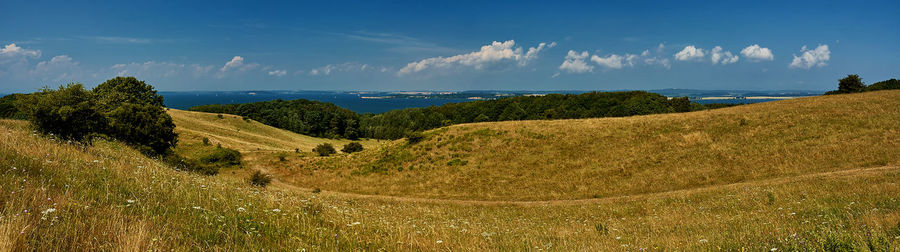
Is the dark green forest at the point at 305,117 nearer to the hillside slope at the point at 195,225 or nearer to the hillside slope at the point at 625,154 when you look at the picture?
the hillside slope at the point at 625,154

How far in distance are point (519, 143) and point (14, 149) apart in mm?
34436

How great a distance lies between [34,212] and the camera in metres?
4.30

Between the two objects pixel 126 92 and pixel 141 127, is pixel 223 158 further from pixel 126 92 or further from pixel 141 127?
pixel 126 92

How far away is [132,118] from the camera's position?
32.7 metres

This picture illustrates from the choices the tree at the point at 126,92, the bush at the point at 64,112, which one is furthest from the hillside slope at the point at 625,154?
the tree at the point at 126,92

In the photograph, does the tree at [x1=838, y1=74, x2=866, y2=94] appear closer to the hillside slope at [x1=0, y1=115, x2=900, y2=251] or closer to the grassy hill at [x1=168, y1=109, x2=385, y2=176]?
the hillside slope at [x1=0, y1=115, x2=900, y2=251]

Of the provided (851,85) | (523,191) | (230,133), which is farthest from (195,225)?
(230,133)

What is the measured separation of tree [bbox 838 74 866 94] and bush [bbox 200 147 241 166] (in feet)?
254

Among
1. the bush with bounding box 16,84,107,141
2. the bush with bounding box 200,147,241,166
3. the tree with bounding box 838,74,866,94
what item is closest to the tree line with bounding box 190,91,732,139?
the tree with bounding box 838,74,866,94

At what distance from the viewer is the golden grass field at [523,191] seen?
483cm

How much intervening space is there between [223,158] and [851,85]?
3160 inches

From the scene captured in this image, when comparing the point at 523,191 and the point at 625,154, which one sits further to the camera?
the point at 625,154

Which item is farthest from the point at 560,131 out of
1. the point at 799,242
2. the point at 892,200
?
the point at 799,242

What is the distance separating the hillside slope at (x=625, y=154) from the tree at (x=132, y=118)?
485 inches
